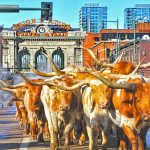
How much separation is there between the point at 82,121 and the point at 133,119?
4521 millimetres

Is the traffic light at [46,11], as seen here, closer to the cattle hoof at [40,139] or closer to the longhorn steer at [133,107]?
the cattle hoof at [40,139]

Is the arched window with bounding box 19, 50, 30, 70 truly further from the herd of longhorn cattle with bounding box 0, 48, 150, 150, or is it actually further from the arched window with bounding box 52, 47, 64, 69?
the herd of longhorn cattle with bounding box 0, 48, 150, 150

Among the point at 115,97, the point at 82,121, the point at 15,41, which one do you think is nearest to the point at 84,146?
the point at 82,121

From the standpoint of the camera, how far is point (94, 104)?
12.8 metres

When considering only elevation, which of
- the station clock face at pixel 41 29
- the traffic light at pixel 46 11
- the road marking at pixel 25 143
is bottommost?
the road marking at pixel 25 143

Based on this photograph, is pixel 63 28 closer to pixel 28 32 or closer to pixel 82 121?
pixel 28 32

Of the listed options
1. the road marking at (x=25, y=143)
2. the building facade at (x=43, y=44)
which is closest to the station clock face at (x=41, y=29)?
the building facade at (x=43, y=44)

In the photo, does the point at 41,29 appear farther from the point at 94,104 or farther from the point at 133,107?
the point at 133,107

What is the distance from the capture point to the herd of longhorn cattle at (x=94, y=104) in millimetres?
10758

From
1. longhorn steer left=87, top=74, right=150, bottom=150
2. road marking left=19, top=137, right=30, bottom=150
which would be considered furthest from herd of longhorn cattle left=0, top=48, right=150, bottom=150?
road marking left=19, top=137, right=30, bottom=150

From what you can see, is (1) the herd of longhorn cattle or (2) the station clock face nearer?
(1) the herd of longhorn cattle

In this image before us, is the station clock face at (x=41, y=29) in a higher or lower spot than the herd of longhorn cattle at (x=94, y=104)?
higher

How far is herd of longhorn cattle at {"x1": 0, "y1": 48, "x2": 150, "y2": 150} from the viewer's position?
35.3 feet


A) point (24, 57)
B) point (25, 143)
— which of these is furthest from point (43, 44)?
point (25, 143)
